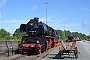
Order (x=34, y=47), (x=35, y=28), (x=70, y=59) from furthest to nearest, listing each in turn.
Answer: (x=35, y=28)
(x=34, y=47)
(x=70, y=59)

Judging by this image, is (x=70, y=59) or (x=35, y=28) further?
(x=35, y=28)

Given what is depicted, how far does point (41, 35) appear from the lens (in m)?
23.7

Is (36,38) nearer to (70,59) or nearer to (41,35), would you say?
(41,35)

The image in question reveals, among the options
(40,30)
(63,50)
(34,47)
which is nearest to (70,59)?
(63,50)

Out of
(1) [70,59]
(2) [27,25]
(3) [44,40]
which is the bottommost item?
(1) [70,59]

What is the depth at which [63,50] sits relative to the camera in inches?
670

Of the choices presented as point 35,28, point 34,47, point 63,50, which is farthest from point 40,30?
point 63,50

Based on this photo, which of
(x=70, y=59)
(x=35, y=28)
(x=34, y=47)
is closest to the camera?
A: (x=70, y=59)

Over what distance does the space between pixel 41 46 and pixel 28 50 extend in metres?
1.57

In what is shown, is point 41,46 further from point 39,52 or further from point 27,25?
point 27,25

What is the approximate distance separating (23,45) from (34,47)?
119cm

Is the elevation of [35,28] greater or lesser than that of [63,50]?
greater

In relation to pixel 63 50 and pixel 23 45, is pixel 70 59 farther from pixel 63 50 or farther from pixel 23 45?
pixel 23 45

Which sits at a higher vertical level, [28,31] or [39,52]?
[28,31]
